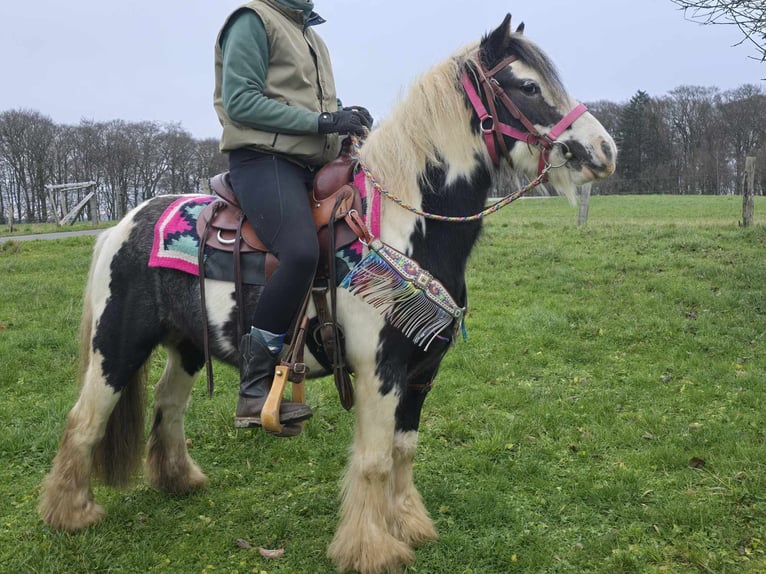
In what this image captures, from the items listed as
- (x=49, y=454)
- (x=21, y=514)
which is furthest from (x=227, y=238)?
A: (x=49, y=454)

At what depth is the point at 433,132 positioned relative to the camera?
289 centimetres

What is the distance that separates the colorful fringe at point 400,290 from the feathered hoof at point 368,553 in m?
1.09

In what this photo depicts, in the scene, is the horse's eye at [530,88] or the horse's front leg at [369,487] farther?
the horse's front leg at [369,487]

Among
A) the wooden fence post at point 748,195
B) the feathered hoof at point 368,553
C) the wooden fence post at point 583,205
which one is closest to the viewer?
the feathered hoof at point 368,553

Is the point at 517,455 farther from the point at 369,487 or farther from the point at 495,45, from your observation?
the point at 495,45

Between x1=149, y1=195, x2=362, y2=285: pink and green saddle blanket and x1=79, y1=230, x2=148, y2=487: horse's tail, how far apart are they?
552 millimetres

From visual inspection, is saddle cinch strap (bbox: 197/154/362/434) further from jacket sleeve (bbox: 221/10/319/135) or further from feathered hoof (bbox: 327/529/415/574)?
feathered hoof (bbox: 327/529/415/574)

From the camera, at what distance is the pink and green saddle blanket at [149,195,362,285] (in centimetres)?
289

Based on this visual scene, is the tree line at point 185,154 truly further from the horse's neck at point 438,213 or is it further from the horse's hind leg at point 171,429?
the horse's neck at point 438,213

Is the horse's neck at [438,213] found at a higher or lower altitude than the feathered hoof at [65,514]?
higher

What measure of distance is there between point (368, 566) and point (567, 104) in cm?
255

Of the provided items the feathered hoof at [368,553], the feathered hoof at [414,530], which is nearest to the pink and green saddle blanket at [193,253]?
the feathered hoof at [368,553]

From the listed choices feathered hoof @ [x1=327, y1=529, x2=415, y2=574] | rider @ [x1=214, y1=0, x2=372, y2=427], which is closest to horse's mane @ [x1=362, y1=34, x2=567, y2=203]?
rider @ [x1=214, y1=0, x2=372, y2=427]

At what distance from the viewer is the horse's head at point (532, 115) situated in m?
2.77
